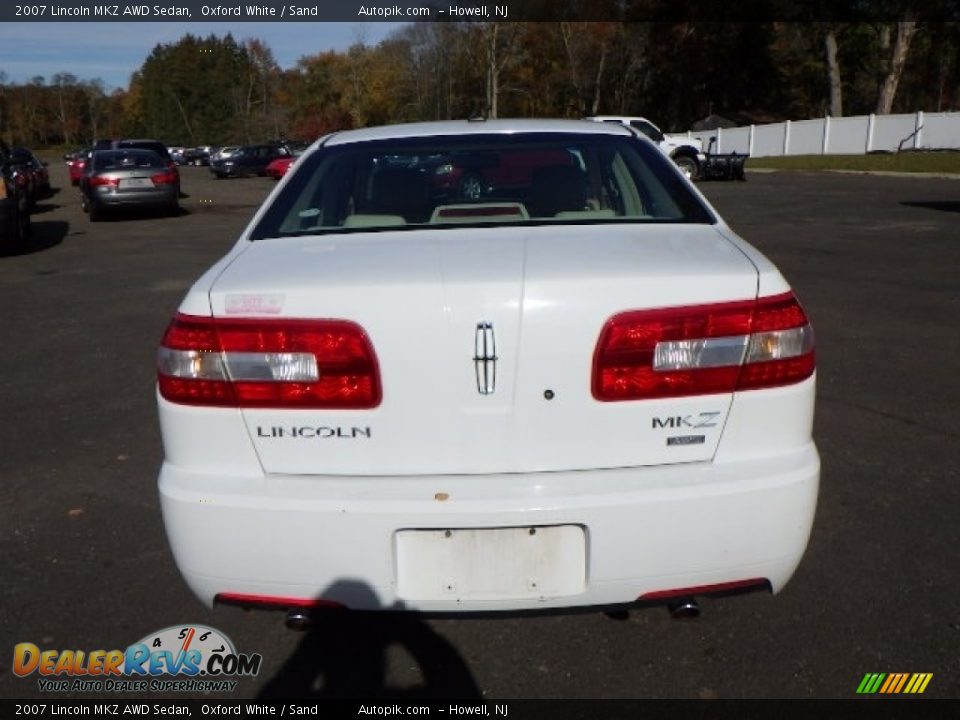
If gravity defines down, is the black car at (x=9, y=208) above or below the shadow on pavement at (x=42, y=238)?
above

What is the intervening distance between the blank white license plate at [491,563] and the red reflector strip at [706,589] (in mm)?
207

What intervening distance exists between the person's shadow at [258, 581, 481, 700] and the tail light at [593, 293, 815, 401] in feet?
3.08

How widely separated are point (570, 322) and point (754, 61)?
65.3m

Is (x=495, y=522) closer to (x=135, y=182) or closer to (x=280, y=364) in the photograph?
(x=280, y=364)

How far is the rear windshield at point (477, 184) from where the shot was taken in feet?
10.4

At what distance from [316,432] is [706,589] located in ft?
3.55

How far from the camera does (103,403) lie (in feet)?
17.9

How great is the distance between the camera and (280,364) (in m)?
2.27

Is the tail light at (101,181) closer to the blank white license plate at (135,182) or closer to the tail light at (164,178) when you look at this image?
the blank white license plate at (135,182)

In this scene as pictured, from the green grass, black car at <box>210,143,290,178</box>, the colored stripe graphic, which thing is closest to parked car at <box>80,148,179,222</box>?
the colored stripe graphic

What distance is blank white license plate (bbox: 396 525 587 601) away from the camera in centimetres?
221

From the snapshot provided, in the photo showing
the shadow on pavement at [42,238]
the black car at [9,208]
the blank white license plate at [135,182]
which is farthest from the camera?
the blank white license plate at [135,182]

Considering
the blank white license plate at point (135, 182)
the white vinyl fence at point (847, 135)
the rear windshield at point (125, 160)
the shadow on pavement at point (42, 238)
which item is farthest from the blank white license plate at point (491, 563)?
the white vinyl fence at point (847, 135)

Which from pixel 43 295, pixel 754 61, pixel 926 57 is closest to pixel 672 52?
pixel 754 61
